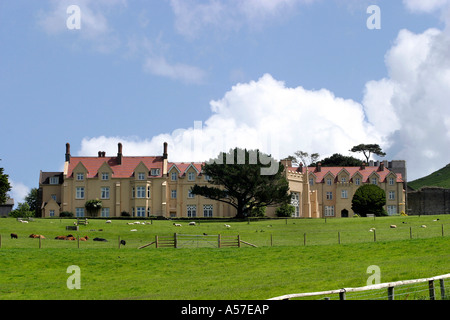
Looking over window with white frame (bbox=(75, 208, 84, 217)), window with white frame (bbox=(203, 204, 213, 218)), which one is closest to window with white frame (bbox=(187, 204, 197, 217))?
window with white frame (bbox=(203, 204, 213, 218))

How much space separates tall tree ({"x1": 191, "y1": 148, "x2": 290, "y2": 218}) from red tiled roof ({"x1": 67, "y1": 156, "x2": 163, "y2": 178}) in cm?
1768

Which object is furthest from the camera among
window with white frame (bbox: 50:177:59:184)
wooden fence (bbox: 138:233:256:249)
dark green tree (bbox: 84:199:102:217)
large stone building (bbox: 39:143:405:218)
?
window with white frame (bbox: 50:177:59:184)

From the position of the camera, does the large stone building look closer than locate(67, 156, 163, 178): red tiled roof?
Yes

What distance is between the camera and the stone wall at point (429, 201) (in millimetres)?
118863

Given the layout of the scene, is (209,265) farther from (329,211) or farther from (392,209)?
(392,209)

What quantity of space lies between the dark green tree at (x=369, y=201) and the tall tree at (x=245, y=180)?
49.2 ft

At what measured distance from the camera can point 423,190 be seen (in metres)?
122

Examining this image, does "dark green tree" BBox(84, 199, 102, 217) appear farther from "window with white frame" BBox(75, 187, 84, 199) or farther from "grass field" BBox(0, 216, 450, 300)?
"grass field" BBox(0, 216, 450, 300)

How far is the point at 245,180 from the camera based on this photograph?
3622 inches

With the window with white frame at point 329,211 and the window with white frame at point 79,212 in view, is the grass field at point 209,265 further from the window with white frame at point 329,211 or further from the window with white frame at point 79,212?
the window with white frame at point 329,211

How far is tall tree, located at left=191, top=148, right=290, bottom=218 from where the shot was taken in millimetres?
91688

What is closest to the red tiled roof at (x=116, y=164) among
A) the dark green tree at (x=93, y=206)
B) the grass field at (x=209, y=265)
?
the dark green tree at (x=93, y=206)

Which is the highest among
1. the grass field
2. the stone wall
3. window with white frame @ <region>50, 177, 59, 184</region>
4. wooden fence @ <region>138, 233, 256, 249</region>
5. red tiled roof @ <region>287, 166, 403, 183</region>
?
red tiled roof @ <region>287, 166, 403, 183</region>
